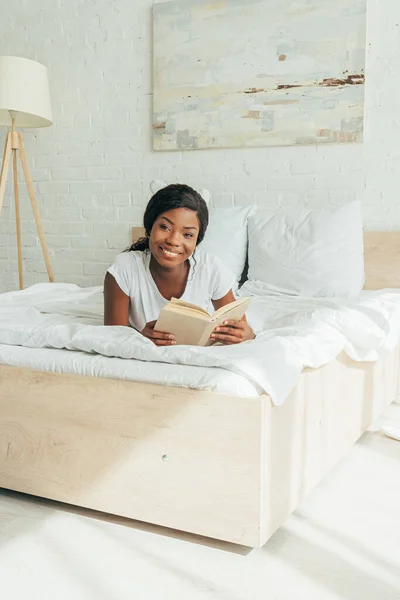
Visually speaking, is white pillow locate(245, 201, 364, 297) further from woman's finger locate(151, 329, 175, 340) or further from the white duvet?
woman's finger locate(151, 329, 175, 340)

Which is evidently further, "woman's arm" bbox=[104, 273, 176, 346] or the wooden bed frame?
"woman's arm" bbox=[104, 273, 176, 346]

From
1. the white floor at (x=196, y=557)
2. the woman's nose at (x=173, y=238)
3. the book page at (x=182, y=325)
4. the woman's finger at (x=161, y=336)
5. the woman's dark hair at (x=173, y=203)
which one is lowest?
the white floor at (x=196, y=557)

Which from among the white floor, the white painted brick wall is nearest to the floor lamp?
the white painted brick wall

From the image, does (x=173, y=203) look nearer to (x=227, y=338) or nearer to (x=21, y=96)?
(x=227, y=338)

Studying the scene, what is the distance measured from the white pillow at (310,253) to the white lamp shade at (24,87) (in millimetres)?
1381

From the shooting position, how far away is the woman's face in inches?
80.7

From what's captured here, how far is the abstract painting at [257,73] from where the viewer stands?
128 inches

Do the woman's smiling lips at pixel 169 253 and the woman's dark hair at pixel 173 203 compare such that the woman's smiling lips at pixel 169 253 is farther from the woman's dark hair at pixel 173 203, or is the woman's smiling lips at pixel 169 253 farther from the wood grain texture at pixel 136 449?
the wood grain texture at pixel 136 449

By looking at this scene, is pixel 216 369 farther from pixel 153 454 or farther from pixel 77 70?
pixel 77 70

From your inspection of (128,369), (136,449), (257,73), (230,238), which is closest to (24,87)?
(257,73)

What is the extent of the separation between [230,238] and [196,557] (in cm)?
188

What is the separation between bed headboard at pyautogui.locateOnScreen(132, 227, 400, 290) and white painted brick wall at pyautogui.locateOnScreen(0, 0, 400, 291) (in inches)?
4.0

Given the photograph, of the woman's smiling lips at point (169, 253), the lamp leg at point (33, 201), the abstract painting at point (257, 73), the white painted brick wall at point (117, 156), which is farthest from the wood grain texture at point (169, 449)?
the lamp leg at point (33, 201)

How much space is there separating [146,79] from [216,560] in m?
2.88
